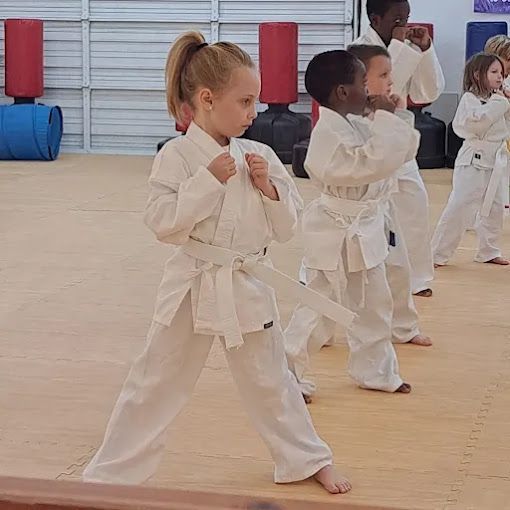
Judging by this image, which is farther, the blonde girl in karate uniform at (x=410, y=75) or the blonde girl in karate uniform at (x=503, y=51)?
the blonde girl in karate uniform at (x=503, y=51)

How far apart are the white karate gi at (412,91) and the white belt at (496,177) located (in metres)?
0.91

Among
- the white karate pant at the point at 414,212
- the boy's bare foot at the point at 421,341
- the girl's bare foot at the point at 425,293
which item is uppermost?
the white karate pant at the point at 414,212

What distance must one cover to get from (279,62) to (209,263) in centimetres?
774

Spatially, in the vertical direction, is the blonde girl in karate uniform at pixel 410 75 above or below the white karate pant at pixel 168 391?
above

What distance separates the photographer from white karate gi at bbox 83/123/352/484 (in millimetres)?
2654

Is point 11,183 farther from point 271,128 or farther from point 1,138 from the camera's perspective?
point 271,128

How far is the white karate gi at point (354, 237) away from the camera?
3383 millimetres

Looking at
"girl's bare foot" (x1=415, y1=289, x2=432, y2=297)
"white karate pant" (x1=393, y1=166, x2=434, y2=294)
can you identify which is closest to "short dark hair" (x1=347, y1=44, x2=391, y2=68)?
"white karate pant" (x1=393, y1=166, x2=434, y2=294)

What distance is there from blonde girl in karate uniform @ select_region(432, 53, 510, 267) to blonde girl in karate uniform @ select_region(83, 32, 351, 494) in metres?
2.96

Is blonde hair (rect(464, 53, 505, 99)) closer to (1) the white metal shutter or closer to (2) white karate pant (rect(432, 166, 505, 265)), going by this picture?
(2) white karate pant (rect(432, 166, 505, 265))

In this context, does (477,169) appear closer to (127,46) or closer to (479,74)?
(479,74)

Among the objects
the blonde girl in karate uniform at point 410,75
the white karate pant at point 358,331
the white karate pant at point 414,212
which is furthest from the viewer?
the white karate pant at point 414,212

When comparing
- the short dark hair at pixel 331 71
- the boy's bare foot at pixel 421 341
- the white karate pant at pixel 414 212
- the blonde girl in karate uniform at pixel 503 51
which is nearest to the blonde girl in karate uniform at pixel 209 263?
the short dark hair at pixel 331 71

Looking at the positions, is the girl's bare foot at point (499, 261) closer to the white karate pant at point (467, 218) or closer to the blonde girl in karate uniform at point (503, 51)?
the white karate pant at point (467, 218)
